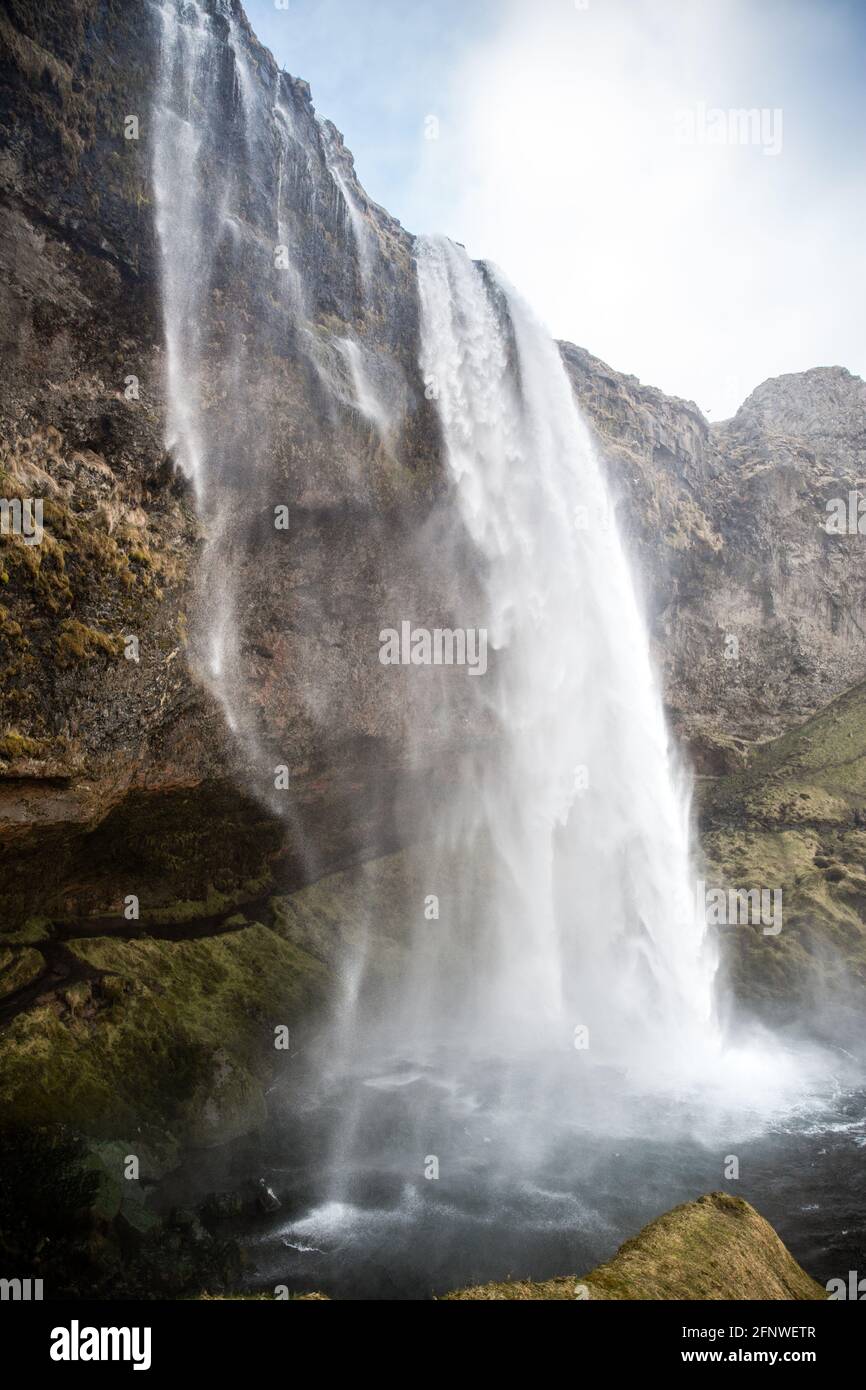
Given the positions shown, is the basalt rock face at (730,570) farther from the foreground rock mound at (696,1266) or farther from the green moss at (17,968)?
the green moss at (17,968)

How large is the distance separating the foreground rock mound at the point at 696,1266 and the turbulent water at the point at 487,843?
13.9ft

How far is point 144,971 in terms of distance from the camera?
997 inches

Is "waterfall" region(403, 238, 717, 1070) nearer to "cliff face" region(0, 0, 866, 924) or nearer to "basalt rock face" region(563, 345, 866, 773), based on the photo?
"cliff face" region(0, 0, 866, 924)

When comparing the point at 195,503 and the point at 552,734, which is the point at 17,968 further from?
the point at 552,734

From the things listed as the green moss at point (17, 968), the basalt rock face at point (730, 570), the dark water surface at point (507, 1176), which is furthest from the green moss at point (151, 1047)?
the basalt rock face at point (730, 570)

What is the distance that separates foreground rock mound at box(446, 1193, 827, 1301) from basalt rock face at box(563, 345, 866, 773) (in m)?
32.4

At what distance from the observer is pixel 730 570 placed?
46.0 meters

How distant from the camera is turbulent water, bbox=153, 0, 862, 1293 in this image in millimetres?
19328

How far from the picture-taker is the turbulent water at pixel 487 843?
19.3 meters

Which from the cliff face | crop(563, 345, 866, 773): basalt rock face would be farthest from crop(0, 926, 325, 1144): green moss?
crop(563, 345, 866, 773): basalt rock face

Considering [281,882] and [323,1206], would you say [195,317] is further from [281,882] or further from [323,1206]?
[323,1206]

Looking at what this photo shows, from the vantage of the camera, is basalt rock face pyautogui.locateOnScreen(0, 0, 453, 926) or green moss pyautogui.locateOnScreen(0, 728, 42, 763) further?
basalt rock face pyautogui.locateOnScreen(0, 0, 453, 926)
